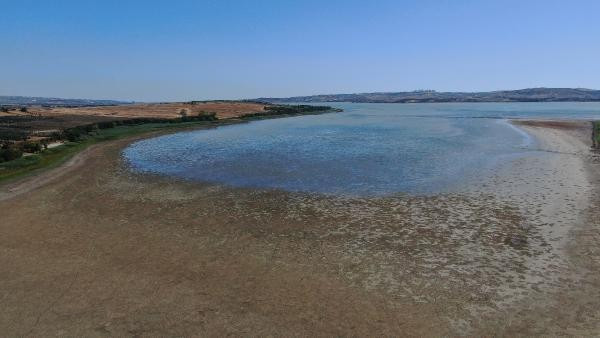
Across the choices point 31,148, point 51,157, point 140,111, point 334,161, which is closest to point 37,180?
point 51,157

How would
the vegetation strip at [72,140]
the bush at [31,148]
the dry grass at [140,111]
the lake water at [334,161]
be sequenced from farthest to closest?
the dry grass at [140,111] → the bush at [31,148] → the vegetation strip at [72,140] → the lake water at [334,161]

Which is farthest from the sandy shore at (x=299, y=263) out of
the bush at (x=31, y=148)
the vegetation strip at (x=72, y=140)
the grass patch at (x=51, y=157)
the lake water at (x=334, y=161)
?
the bush at (x=31, y=148)

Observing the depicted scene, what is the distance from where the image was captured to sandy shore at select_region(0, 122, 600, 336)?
381 inches

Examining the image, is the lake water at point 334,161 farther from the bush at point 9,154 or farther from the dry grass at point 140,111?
the dry grass at point 140,111

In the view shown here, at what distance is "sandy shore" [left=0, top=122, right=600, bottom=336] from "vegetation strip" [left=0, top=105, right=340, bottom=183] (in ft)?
23.0

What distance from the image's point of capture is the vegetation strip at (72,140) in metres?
28.2

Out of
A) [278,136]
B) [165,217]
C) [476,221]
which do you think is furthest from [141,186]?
[278,136]

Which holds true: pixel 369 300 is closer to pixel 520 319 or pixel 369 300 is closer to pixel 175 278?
pixel 520 319

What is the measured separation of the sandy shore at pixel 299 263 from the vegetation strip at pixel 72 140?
701 centimetres

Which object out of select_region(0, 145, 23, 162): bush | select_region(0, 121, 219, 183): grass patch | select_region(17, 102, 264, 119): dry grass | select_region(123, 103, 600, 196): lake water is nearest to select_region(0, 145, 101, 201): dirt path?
select_region(0, 121, 219, 183): grass patch

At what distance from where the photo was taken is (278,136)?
53375 mm

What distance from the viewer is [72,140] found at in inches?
1641

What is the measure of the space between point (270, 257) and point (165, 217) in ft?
20.7

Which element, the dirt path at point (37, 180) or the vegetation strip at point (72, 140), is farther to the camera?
the vegetation strip at point (72, 140)
